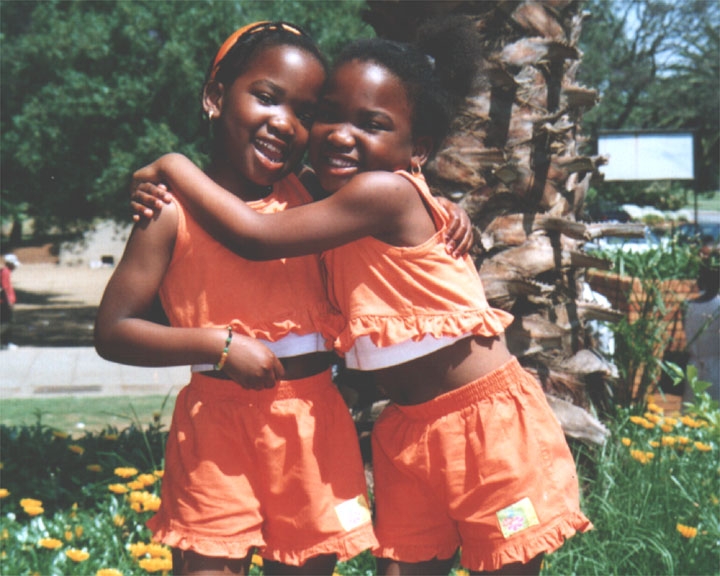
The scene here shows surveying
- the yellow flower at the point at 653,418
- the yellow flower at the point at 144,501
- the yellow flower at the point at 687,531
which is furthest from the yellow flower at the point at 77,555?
the yellow flower at the point at 653,418

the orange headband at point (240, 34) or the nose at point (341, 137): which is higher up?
the orange headband at point (240, 34)

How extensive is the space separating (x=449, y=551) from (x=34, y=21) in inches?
667

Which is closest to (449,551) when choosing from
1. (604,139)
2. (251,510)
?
(251,510)

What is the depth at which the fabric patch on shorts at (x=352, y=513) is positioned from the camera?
7.25 feet

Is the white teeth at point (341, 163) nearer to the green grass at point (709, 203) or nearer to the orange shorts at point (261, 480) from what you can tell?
the orange shorts at point (261, 480)

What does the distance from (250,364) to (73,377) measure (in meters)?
9.38

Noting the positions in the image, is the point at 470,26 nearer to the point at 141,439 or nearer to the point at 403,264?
the point at 403,264

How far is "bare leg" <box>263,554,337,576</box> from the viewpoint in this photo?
7.28 feet

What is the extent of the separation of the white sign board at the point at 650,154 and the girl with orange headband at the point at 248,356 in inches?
553

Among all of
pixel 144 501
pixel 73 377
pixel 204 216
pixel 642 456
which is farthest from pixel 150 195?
pixel 73 377

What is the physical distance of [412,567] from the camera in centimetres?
236

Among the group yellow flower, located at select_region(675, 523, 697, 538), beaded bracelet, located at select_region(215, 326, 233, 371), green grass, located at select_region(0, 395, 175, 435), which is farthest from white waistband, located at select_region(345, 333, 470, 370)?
green grass, located at select_region(0, 395, 175, 435)

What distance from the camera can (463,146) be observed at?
12.0 ft

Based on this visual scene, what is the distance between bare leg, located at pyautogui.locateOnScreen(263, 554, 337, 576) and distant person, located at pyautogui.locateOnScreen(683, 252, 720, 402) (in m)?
5.07
